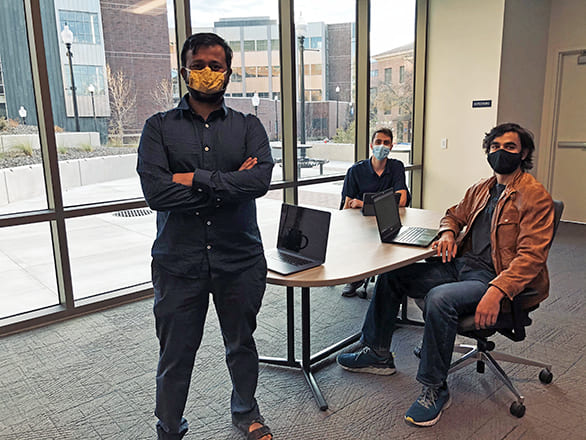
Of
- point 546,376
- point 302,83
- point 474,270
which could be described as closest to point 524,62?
point 302,83

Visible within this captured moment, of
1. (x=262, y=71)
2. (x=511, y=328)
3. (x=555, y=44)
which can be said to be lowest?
(x=511, y=328)

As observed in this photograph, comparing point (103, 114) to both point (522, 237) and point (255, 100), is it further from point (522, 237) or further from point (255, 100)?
point (522, 237)

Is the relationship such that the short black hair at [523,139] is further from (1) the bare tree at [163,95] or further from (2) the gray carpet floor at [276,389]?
(1) the bare tree at [163,95]

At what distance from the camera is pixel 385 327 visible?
236 cm

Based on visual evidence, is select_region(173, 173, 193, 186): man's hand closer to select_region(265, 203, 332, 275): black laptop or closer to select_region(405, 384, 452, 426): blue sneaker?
select_region(265, 203, 332, 275): black laptop

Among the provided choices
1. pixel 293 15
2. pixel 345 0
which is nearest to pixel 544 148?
pixel 345 0

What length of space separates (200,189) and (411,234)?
1.30 metres

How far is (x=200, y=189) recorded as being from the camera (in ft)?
5.28

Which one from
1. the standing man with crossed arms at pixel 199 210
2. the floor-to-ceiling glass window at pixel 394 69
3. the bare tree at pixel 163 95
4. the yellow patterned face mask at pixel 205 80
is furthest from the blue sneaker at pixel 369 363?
the floor-to-ceiling glass window at pixel 394 69

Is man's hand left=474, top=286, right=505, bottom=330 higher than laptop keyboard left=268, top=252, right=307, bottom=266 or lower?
lower

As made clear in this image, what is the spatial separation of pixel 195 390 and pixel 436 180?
4.05m

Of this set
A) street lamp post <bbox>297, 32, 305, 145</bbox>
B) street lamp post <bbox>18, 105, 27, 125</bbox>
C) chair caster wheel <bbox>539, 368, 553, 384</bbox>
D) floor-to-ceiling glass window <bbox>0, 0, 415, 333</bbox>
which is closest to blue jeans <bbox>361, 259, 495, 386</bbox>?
chair caster wheel <bbox>539, 368, 553, 384</bbox>

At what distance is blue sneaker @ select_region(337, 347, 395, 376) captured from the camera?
2.39 m

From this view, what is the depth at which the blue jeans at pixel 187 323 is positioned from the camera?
167 cm
